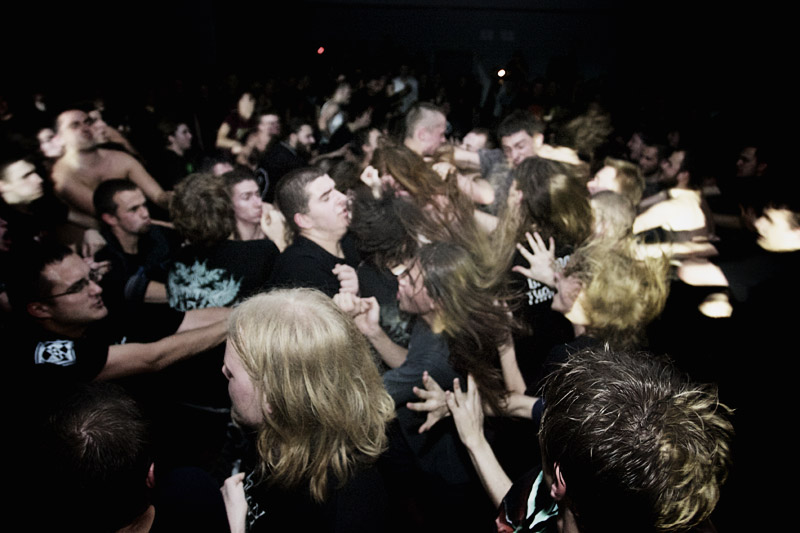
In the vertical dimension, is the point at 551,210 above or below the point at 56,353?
above

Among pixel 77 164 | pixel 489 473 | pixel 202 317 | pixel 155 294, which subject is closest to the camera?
pixel 489 473

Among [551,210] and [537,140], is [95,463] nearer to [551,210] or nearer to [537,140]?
[551,210]

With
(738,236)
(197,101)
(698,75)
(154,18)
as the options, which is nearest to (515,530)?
(738,236)

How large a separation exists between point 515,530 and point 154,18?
10767mm

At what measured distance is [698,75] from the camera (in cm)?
991

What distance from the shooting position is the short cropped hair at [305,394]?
1251mm

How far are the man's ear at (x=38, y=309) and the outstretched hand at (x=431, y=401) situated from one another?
1489mm

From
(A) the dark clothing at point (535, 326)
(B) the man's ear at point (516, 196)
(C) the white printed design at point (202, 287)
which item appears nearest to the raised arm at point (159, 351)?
(C) the white printed design at point (202, 287)

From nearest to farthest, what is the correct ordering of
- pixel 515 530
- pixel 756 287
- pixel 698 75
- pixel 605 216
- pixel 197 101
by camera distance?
pixel 515 530 → pixel 605 216 → pixel 756 287 → pixel 197 101 → pixel 698 75

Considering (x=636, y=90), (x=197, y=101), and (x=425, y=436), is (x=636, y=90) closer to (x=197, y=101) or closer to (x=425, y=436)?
(x=197, y=101)

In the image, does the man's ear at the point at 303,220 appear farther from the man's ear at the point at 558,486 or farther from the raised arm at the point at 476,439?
the man's ear at the point at 558,486

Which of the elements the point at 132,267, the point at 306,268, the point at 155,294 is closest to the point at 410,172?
the point at 306,268

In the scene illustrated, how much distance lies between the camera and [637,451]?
0.89m

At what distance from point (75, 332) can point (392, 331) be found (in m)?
1.37
